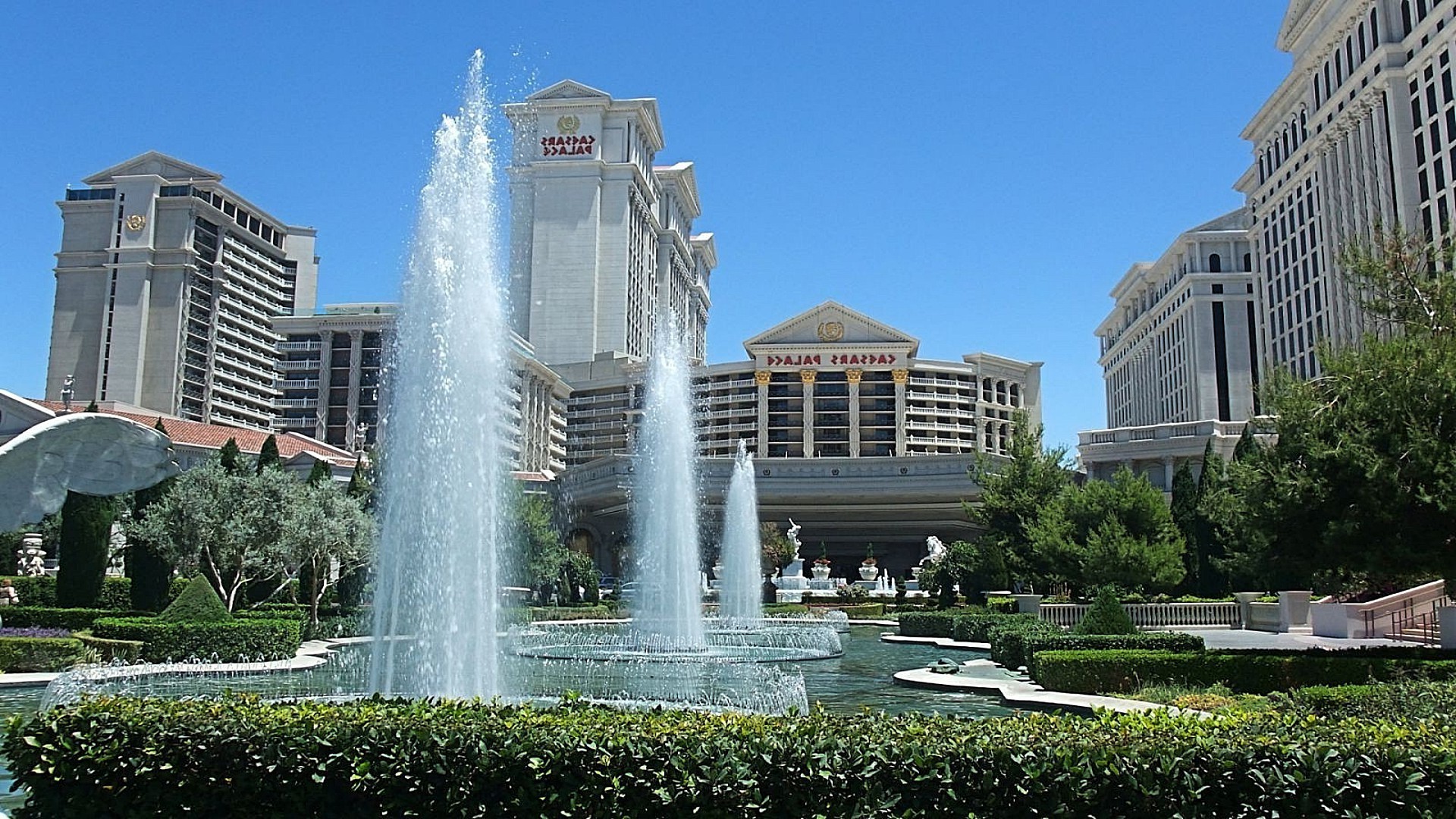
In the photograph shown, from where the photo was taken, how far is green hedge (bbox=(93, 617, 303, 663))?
22031 mm

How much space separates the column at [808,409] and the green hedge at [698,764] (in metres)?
109

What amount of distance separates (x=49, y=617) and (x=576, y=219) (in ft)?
334

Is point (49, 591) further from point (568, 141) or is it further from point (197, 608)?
point (568, 141)

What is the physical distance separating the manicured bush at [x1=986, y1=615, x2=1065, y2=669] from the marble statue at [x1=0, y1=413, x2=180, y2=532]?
16.1 meters

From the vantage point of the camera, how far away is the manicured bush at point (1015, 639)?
71.2ft

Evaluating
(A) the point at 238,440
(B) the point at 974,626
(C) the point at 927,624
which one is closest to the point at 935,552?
Answer: (C) the point at 927,624

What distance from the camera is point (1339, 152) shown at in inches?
3014

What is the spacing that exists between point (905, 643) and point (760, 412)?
8461 cm

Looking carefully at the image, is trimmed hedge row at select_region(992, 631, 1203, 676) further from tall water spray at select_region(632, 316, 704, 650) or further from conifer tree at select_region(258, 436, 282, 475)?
conifer tree at select_region(258, 436, 282, 475)

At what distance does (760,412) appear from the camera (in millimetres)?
117250

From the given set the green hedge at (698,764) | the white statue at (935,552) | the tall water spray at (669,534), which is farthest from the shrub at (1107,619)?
the white statue at (935,552)

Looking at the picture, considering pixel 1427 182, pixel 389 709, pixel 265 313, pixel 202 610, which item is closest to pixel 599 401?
pixel 265 313

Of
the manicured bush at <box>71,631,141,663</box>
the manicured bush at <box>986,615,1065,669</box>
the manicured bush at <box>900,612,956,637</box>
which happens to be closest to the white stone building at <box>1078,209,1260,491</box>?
the manicured bush at <box>900,612,956,637</box>

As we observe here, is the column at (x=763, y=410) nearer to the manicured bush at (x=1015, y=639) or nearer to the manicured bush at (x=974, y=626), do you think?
the manicured bush at (x=974, y=626)
